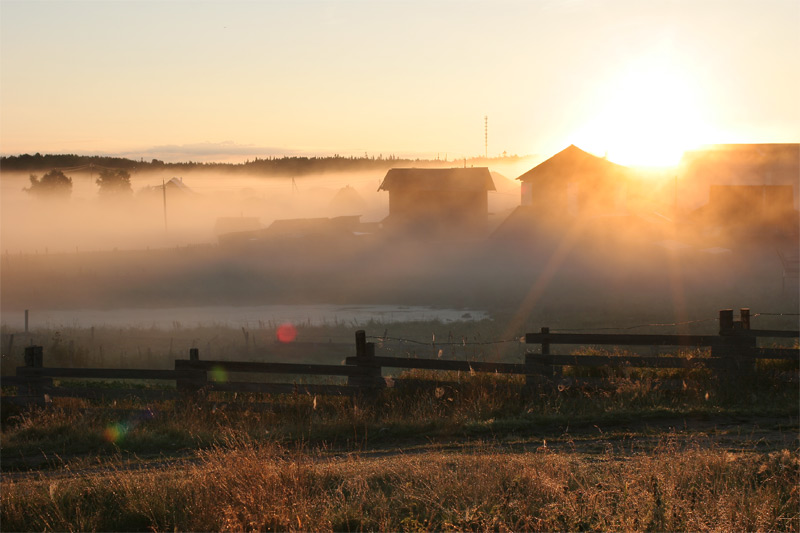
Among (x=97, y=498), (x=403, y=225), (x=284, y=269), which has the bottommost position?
(x=97, y=498)

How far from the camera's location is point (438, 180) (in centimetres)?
6600

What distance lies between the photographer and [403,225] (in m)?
66.1

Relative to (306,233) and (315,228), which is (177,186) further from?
(306,233)

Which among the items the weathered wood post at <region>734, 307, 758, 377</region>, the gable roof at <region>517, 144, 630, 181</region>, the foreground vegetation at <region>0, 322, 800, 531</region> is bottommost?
the foreground vegetation at <region>0, 322, 800, 531</region>

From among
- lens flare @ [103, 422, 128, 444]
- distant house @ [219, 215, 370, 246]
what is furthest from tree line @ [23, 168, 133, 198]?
lens flare @ [103, 422, 128, 444]

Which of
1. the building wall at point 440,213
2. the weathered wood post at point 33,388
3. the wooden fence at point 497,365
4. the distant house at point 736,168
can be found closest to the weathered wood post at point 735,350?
the wooden fence at point 497,365

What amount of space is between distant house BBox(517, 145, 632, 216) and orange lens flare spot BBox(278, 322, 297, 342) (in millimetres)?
30737

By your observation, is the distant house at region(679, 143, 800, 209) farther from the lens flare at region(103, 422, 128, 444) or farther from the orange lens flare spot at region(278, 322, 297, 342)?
the lens flare at region(103, 422, 128, 444)

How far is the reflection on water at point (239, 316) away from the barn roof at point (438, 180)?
22205 mm

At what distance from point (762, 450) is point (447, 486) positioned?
181 inches

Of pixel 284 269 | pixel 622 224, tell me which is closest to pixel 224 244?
pixel 284 269

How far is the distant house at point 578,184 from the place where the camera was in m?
57.4

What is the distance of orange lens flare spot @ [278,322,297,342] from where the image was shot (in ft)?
96.9

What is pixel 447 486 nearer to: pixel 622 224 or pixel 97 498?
pixel 97 498
